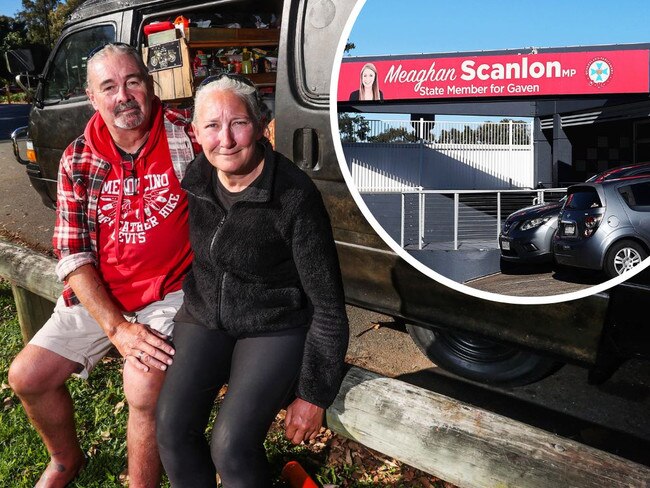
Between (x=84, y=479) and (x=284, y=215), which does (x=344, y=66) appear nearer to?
(x=284, y=215)

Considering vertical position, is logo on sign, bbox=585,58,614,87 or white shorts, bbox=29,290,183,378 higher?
logo on sign, bbox=585,58,614,87

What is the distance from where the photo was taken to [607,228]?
1.94 metres

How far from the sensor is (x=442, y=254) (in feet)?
6.40

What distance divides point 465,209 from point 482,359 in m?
1.57

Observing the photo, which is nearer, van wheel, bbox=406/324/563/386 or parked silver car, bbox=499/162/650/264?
parked silver car, bbox=499/162/650/264

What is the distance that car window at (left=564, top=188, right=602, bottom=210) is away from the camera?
177cm

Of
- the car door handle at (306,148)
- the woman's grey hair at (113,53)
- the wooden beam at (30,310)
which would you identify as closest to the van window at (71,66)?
the wooden beam at (30,310)

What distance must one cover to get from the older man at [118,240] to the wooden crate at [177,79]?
4.88 feet

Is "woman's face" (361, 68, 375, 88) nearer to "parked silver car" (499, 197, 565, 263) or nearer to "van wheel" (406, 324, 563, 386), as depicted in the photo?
"parked silver car" (499, 197, 565, 263)

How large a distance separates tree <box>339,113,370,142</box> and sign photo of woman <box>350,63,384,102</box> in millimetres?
66

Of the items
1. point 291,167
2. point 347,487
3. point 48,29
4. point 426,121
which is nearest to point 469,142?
point 426,121

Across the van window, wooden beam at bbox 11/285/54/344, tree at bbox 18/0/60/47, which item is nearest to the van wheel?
wooden beam at bbox 11/285/54/344

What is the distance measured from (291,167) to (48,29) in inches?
2137

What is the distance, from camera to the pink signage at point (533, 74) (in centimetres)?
152
